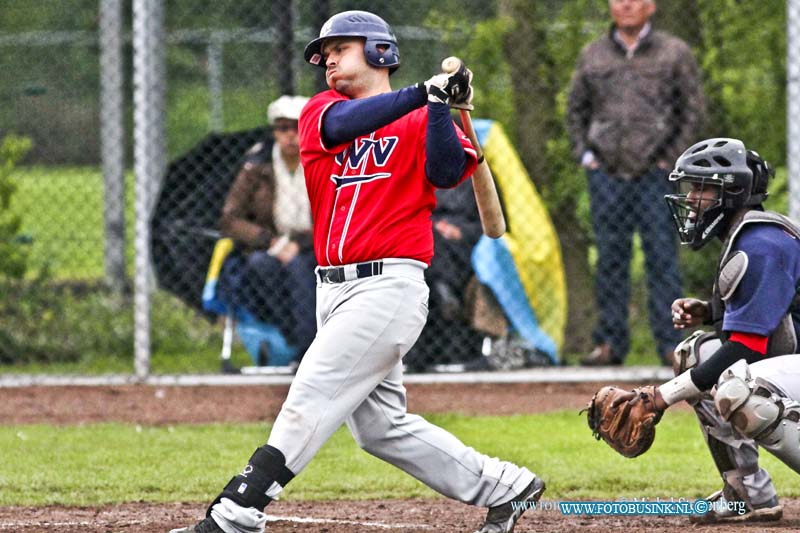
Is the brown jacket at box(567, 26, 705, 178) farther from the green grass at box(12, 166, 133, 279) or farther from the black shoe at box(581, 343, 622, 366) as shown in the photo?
the green grass at box(12, 166, 133, 279)

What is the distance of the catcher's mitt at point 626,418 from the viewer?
4547 millimetres

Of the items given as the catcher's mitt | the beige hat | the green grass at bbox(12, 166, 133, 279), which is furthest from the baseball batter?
the green grass at bbox(12, 166, 133, 279)

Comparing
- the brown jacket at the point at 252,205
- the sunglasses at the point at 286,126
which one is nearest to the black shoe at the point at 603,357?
the brown jacket at the point at 252,205

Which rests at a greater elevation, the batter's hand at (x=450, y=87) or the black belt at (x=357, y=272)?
the batter's hand at (x=450, y=87)

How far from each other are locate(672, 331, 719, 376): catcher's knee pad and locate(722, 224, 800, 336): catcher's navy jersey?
300mm

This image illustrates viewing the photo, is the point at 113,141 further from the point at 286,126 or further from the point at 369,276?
the point at 369,276

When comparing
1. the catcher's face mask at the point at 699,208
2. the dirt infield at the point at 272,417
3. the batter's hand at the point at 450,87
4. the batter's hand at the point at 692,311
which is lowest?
the dirt infield at the point at 272,417

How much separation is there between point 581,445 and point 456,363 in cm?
222

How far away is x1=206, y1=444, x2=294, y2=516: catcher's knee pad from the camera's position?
13.9 feet

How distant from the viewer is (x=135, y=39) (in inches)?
334

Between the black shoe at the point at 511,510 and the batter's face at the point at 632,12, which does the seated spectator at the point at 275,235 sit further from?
the black shoe at the point at 511,510

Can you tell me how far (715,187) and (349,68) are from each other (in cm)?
131

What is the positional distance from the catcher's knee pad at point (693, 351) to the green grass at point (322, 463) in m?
0.94

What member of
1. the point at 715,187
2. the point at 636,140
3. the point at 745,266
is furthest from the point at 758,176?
the point at 636,140
